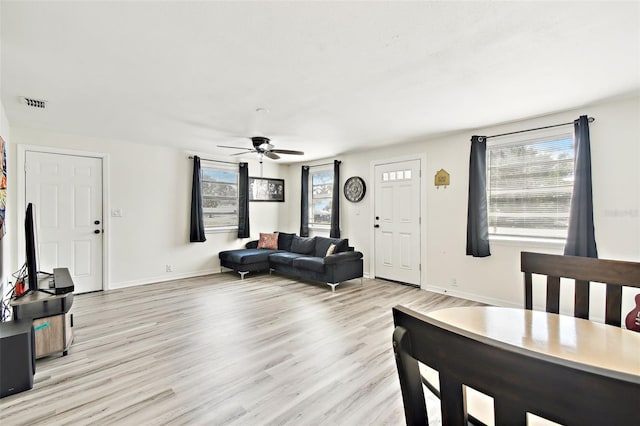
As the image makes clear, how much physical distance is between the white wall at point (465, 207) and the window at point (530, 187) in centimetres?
22

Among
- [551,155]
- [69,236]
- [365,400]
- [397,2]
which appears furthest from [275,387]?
[69,236]

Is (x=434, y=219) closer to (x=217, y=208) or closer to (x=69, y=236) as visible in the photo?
(x=217, y=208)

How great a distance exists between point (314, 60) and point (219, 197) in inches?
180

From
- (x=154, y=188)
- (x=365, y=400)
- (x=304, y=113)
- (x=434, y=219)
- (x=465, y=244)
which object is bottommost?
(x=365, y=400)

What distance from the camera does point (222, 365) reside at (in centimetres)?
253

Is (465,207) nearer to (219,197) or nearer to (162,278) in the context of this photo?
(219,197)

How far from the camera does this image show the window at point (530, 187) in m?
3.63

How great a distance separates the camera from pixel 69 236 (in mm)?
4602

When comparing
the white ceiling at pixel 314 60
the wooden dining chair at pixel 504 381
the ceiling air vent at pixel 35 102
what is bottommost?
the wooden dining chair at pixel 504 381

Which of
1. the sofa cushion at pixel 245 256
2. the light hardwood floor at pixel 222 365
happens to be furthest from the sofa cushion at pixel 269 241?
the light hardwood floor at pixel 222 365

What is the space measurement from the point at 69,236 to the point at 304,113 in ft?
13.4

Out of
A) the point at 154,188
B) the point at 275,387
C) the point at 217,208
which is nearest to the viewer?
the point at 275,387

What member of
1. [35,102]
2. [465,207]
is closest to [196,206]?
[35,102]

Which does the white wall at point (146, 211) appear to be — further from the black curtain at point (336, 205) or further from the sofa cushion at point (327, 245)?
the black curtain at point (336, 205)
